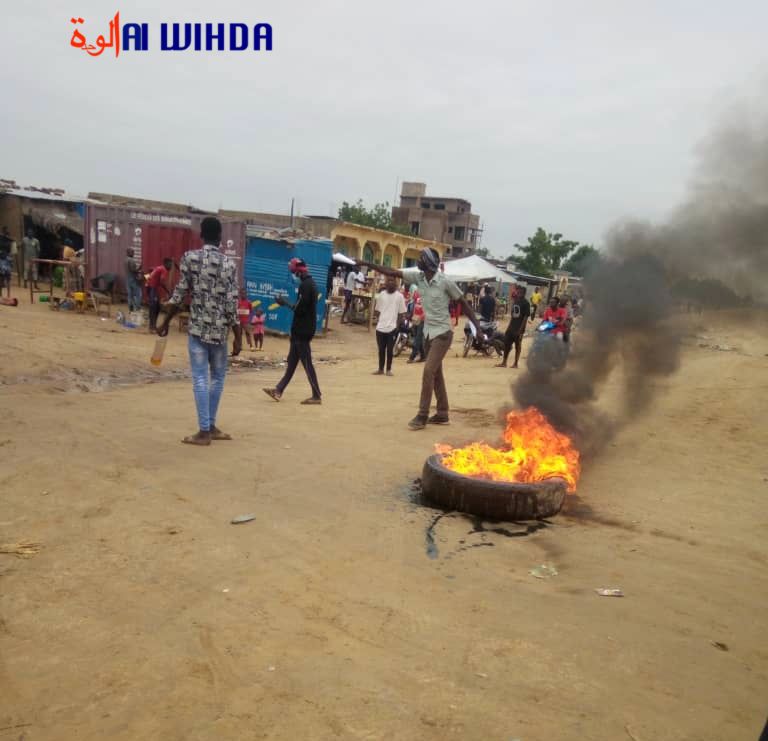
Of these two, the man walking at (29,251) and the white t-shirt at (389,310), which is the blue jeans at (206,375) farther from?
the man walking at (29,251)

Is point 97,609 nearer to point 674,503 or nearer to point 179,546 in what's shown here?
point 179,546

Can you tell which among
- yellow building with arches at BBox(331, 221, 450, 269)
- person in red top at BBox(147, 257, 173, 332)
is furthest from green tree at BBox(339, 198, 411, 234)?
person in red top at BBox(147, 257, 173, 332)

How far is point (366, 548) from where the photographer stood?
3916 mm

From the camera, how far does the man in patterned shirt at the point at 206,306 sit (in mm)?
5672

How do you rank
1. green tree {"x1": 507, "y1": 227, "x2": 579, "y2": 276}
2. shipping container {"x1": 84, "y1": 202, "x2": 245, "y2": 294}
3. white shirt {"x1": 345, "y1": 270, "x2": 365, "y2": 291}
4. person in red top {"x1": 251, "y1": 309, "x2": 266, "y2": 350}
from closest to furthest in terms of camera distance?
person in red top {"x1": 251, "y1": 309, "x2": 266, "y2": 350} < shipping container {"x1": 84, "y1": 202, "x2": 245, "y2": 294} < white shirt {"x1": 345, "y1": 270, "x2": 365, "y2": 291} < green tree {"x1": 507, "y1": 227, "x2": 579, "y2": 276}

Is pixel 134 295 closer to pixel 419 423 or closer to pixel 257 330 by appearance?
pixel 257 330

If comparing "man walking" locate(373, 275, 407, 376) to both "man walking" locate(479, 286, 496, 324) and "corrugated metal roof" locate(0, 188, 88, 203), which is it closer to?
"man walking" locate(479, 286, 496, 324)

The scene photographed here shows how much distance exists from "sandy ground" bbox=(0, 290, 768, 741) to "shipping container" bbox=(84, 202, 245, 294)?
10.4m

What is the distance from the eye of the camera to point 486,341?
15945 mm

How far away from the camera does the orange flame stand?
515 cm

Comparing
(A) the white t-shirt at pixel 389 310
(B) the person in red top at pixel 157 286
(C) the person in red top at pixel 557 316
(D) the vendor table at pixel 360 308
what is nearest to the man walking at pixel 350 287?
(D) the vendor table at pixel 360 308

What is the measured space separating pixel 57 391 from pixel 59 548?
212 inches

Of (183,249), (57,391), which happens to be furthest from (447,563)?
(183,249)

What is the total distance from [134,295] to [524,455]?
42.0 feet
